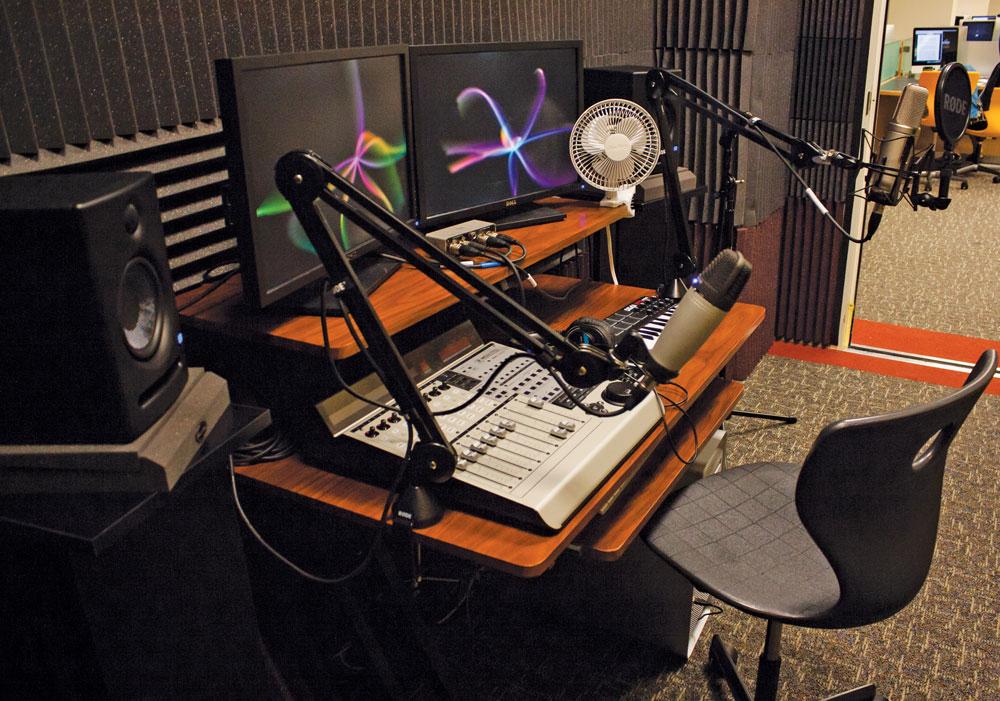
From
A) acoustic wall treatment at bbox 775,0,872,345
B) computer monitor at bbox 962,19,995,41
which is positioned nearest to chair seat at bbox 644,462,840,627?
acoustic wall treatment at bbox 775,0,872,345

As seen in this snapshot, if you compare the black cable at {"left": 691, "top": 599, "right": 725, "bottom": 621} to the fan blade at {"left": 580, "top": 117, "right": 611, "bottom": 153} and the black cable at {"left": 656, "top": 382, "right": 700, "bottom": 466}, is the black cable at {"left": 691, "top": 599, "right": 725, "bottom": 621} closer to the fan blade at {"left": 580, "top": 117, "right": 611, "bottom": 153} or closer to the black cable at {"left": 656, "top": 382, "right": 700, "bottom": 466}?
the black cable at {"left": 656, "top": 382, "right": 700, "bottom": 466}

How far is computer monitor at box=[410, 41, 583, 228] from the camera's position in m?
1.77

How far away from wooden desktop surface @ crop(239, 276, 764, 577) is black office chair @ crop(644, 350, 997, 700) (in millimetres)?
107

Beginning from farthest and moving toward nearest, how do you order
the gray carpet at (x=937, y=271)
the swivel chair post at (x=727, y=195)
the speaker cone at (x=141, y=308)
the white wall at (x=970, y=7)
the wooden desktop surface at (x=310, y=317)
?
1. the white wall at (x=970, y=7)
2. the gray carpet at (x=937, y=271)
3. the swivel chair post at (x=727, y=195)
4. the wooden desktop surface at (x=310, y=317)
5. the speaker cone at (x=141, y=308)

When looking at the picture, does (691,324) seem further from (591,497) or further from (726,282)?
(591,497)

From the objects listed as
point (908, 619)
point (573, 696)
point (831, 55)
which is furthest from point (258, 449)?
point (831, 55)

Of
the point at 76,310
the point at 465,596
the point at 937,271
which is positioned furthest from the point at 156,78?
the point at 937,271

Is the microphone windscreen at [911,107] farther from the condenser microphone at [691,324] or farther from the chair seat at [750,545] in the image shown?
the condenser microphone at [691,324]

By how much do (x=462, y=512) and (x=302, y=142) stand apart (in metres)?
0.63

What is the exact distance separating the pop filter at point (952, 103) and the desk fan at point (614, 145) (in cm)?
59

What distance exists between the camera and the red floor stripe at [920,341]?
3.77 metres

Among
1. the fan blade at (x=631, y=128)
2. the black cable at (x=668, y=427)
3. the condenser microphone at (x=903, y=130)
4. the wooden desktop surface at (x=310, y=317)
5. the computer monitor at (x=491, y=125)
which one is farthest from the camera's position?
the fan blade at (x=631, y=128)

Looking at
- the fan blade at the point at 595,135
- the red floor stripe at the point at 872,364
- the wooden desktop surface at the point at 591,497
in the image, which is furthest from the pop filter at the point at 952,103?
the red floor stripe at the point at 872,364

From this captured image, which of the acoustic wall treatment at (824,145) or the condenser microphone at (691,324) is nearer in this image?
the condenser microphone at (691,324)
